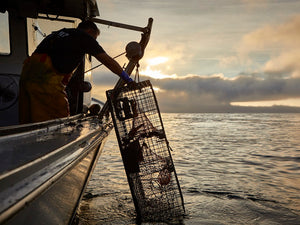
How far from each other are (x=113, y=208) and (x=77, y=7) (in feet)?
10.1

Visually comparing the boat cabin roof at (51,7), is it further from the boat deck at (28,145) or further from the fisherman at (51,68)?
the boat deck at (28,145)

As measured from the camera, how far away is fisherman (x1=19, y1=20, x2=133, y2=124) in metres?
2.90

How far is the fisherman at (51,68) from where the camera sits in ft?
9.51

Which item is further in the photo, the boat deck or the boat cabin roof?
the boat cabin roof

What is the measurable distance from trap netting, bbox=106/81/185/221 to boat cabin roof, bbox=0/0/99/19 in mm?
1847

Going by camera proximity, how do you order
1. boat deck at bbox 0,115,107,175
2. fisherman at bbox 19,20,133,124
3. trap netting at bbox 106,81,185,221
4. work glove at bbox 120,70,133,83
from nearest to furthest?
boat deck at bbox 0,115,107,175
fisherman at bbox 19,20,133,124
work glove at bbox 120,70,133,83
trap netting at bbox 106,81,185,221

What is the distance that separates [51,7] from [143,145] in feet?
9.05

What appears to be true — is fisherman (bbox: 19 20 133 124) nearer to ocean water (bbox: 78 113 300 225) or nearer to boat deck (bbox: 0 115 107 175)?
boat deck (bbox: 0 115 107 175)

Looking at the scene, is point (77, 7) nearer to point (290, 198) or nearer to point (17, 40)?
point (17, 40)

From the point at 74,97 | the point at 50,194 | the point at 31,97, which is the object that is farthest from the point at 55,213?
the point at 74,97

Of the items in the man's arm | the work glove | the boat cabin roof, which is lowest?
the work glove

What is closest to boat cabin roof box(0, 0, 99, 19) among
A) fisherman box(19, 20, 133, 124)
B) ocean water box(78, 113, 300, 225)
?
fisherman box(19, 20, 133, 124)

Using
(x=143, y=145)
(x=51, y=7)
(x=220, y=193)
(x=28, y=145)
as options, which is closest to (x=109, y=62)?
(x=143, y=145)

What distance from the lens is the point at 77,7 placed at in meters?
4.27
